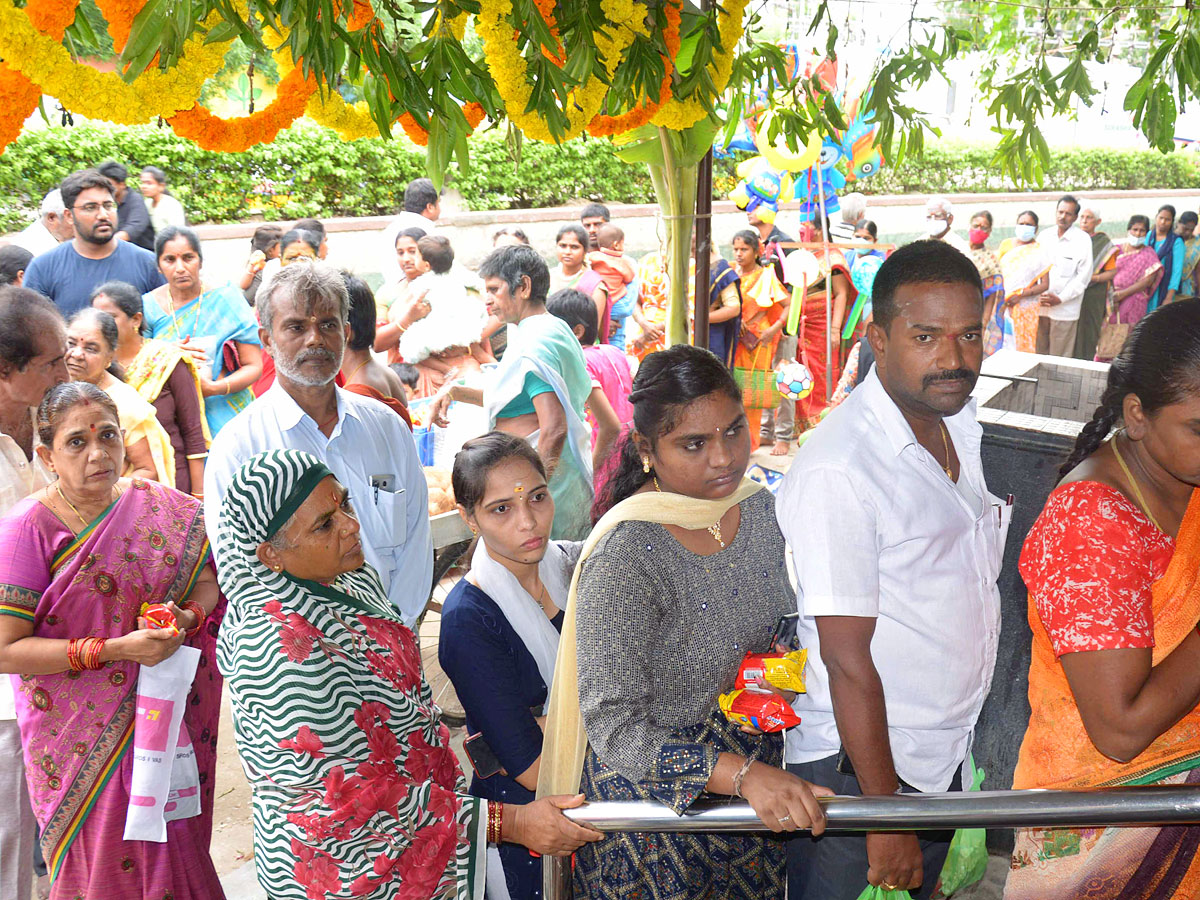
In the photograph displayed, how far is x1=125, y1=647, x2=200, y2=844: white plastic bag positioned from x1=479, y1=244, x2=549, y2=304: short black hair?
226cm

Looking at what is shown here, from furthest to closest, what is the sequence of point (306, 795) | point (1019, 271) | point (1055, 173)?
point (1055, 173) → point (1019, 271) → point (306, 795)

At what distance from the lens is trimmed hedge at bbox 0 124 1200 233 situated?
10.6 m

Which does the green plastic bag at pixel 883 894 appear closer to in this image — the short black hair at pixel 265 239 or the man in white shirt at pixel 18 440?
the man in white shirt at pixel 18 440

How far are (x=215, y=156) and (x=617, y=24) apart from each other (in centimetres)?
1120

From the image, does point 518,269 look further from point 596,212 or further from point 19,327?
point 596,212

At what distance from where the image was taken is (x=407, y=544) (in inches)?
131

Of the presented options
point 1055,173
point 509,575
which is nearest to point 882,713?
point 509,575

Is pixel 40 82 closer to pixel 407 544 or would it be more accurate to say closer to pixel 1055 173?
pixel 407 544

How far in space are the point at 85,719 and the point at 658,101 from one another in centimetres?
217

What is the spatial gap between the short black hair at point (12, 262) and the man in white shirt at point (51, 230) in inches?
32.3

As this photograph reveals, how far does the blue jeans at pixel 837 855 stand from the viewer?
2.09m

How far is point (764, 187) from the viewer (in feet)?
28.2

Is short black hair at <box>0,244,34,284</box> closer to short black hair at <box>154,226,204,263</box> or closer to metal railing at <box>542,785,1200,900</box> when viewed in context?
short black hair at <box>154,226,204,263</box>

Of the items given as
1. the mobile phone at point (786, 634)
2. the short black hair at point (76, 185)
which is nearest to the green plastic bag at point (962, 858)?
the mobile phone at point (786, 634)
